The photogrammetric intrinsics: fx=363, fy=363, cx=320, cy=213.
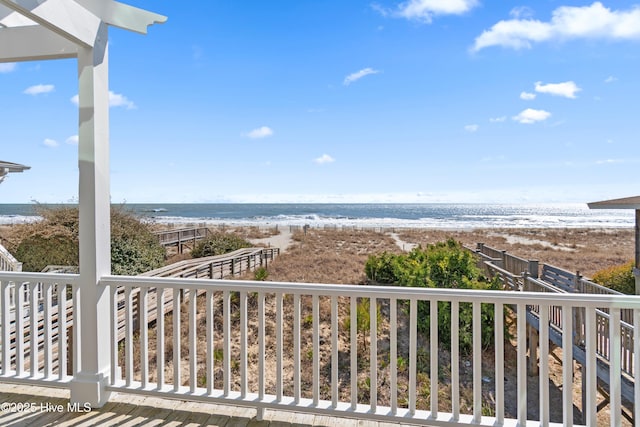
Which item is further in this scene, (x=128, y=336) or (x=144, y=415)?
(x=128, y=336)

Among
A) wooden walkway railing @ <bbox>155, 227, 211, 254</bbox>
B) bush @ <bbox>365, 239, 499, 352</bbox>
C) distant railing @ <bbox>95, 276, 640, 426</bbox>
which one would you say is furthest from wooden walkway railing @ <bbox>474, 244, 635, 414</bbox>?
wooden walkway railing @ <bbox>155, 227, 211, 254</bbox>

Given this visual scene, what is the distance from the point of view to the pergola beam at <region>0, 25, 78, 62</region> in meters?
2.26

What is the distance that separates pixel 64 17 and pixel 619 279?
25.3 feet

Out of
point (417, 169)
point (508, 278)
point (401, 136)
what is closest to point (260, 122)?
point (401, 136)

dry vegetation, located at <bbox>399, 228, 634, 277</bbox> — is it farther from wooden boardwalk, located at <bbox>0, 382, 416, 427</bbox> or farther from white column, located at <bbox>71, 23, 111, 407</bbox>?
white column, located at <bbox>71, 23, 111, 407</bbox>

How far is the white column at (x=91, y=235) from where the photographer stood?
2174mm

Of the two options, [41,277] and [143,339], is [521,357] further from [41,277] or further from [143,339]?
[41,277]

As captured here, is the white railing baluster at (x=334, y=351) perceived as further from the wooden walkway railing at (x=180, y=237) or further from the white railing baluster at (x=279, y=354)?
the wooden walkway railing at (x=180, y=237)

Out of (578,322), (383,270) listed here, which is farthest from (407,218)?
(578,322)

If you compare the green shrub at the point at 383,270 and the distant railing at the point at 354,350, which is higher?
the distant railing at the point at 354,350

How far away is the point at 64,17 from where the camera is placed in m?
1.92

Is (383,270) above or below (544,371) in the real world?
below

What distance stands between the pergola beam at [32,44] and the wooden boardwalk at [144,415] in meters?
2.14

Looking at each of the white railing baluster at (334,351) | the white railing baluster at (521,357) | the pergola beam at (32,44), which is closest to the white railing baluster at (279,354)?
the white railing baluster at (334,351)
